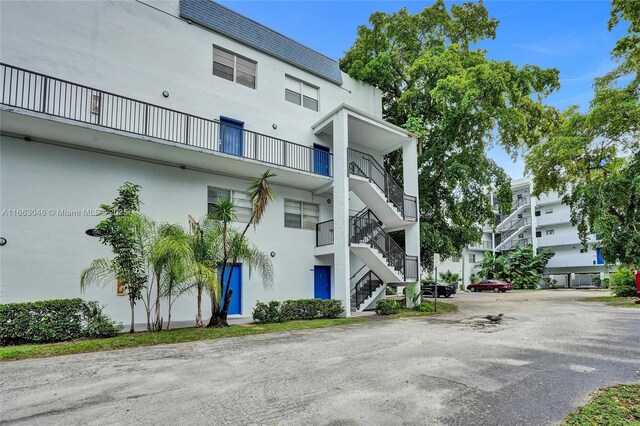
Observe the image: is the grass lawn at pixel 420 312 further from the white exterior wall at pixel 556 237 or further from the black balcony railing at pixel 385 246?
the white exterior wall at pixel 556 237

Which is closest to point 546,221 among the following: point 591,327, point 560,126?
point 560,126

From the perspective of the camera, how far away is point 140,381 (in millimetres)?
5707

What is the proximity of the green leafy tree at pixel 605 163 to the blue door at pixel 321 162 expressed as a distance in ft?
48.2

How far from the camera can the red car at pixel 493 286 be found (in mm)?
35938

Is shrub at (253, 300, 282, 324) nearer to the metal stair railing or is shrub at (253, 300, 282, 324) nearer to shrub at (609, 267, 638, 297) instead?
the metal stair railing

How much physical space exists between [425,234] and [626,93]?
48.8 ft

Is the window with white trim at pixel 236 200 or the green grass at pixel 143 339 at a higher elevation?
the window with white trim at pixel 236 200

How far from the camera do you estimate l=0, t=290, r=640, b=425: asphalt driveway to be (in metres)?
4.32

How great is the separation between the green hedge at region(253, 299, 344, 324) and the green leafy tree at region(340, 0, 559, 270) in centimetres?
715

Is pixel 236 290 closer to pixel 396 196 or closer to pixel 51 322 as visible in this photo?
pixel 51 322

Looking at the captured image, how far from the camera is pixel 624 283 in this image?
22281mm

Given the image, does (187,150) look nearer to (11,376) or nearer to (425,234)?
(11,376)

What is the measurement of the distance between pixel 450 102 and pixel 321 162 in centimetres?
688

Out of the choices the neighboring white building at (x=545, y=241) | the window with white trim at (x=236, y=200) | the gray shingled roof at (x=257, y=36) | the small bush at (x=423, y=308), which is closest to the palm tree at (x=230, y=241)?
the window with white trim at (x=236, y=200)
